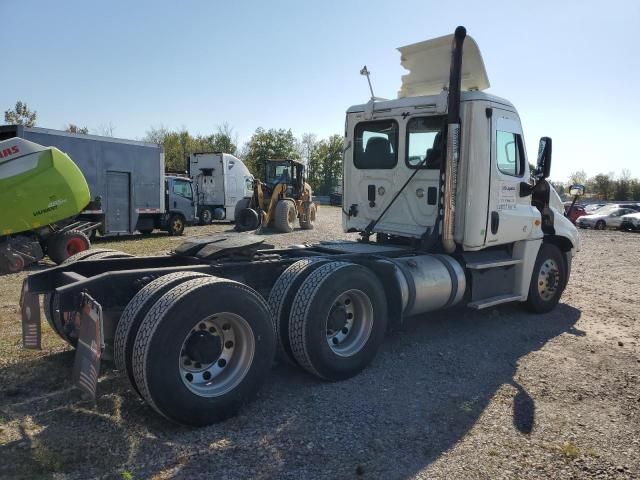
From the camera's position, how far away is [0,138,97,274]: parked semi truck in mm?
9336

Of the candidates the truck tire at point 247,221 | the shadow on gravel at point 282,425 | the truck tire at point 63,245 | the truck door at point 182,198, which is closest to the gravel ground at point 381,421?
the shadow on gravel at point 282,425

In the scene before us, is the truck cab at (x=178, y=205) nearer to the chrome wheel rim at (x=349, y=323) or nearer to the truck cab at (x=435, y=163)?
the truck cab at (x=435, y=163)

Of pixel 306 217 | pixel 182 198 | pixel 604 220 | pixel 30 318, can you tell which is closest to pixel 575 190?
pixel 30 318

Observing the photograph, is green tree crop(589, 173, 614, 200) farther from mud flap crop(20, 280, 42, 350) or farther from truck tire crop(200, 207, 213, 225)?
mud flap crop(20, 280, 42, 350)

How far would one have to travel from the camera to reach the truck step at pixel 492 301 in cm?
616

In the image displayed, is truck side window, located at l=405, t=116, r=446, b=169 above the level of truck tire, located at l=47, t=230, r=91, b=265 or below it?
above

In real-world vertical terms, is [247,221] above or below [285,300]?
above

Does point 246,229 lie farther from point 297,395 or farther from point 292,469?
point 292,469

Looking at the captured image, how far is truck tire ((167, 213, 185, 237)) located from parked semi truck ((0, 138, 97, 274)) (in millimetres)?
7320

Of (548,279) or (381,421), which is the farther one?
(548,279)

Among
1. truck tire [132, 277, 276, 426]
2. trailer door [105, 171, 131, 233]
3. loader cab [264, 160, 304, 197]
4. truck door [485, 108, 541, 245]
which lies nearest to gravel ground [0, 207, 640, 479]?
truck tire [132, 277, 276, 426]

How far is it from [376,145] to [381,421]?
13.2 feet

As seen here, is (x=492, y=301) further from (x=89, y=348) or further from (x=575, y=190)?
(x=89, y=348)

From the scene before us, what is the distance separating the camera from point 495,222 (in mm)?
6309
